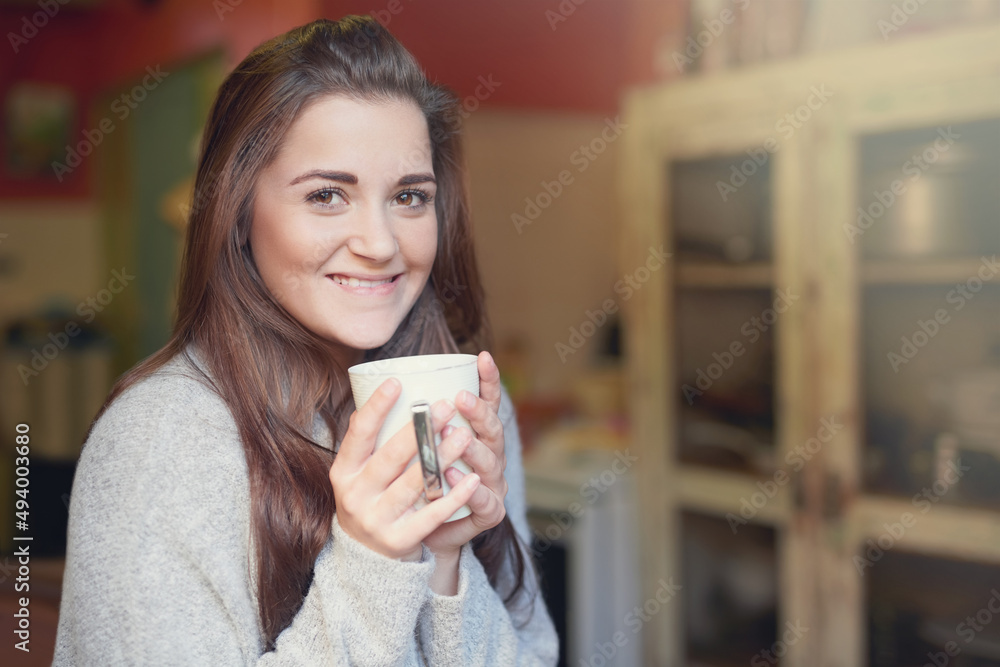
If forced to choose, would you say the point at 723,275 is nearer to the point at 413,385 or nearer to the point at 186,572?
the point at 413,385

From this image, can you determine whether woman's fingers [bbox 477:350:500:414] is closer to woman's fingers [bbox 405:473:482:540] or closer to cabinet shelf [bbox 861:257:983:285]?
woman's fingers [bbox 405:473:482:540]

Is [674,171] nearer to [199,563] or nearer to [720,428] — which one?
[720,428]

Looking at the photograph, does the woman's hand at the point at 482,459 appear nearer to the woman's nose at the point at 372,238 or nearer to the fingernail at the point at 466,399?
the fingernail at the point at 466,399

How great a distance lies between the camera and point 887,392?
2035 mm

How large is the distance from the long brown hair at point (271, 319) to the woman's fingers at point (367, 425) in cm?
17

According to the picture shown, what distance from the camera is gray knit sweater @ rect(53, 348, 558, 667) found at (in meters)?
0.80

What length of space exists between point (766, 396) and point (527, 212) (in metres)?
1.44

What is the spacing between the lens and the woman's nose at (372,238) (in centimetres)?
94

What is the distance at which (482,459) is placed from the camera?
2.68ft

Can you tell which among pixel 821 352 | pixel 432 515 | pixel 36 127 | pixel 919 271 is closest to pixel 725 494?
pixel 821 352

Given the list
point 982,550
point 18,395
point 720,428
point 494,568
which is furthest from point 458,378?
point 18,395

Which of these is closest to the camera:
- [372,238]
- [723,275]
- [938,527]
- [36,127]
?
[372,238]

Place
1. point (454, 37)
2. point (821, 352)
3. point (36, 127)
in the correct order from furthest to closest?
point (36, 127) < point (454, 37) < point (821, 352)

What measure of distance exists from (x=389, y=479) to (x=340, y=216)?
348 millimetres
